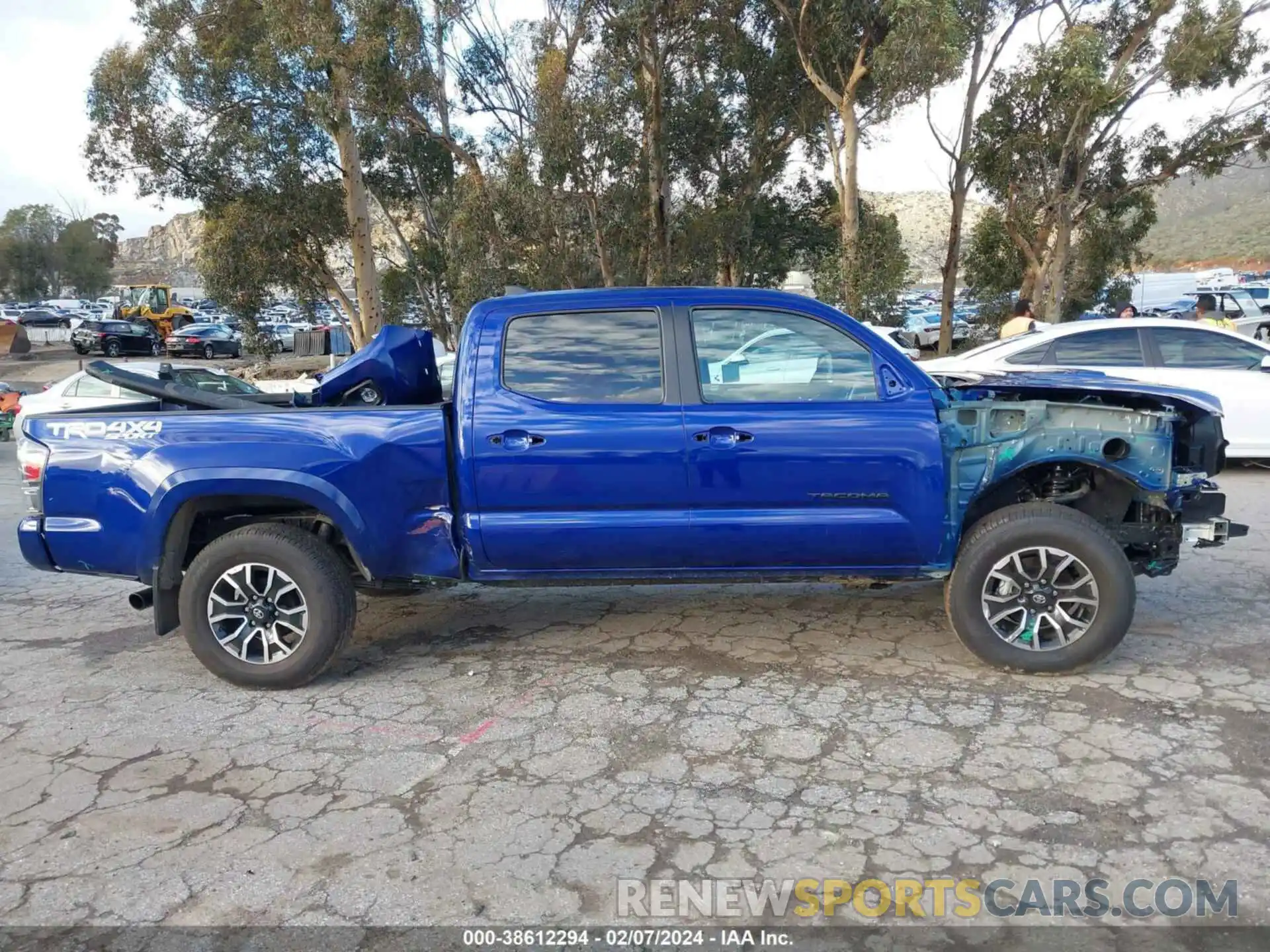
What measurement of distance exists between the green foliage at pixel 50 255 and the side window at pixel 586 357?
8631 centimetres

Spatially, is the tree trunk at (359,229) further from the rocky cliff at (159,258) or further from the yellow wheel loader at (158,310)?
the rocky cliff at (159,258)

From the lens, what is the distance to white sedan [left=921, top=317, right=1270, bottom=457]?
30.0ft

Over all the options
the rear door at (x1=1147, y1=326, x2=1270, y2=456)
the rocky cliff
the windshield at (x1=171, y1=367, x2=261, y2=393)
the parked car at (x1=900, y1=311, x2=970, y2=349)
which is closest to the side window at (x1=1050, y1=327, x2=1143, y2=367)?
the rear door at (x1=1147, y1=326, x2=1270, y2=456)

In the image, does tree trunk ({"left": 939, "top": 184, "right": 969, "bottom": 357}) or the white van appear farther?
the white van

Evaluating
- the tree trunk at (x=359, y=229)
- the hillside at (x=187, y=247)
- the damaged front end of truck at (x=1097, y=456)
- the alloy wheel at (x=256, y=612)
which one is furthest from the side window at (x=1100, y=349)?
the hillside at (x=187, y=247)

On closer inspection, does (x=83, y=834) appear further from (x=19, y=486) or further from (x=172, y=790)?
(x=19, y=486)

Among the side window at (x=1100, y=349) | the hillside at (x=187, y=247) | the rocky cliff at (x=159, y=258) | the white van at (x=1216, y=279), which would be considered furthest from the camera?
the rocky cliff at (x=159, y=258)

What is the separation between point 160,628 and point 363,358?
1667 millimetres

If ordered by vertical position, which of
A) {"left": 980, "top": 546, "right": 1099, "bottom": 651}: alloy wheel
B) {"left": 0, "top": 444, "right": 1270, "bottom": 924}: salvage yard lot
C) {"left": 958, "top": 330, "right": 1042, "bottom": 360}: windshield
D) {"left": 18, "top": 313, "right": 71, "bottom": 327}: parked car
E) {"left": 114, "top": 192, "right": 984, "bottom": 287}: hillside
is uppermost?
{"left": 114, "top": 192, "right": 984, "bottom": 287}: hillside

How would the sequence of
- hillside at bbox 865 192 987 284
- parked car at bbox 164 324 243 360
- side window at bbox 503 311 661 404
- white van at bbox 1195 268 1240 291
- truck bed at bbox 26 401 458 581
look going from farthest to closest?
hillside at bbox 865 192 987 284 < white van at bbox 1195 268 1240 291 < parked car at bbox 164 324 243 360 < side window at bbox 503 311 661 404 < truck bed at bbox 26 401 458 581

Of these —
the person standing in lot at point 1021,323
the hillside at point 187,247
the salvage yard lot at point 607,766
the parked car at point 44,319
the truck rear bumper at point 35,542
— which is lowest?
Result: the salvage yard lot at point 607,766

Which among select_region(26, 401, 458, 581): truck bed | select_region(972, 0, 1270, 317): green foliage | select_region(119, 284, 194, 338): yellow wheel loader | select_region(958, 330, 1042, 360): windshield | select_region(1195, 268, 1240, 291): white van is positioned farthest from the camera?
select_region(1195, 268, 1240, 291): white van

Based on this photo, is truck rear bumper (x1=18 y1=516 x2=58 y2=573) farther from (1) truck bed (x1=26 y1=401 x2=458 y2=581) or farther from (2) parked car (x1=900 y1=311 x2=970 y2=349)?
(2) parked car (x1=900 y1=311 x2=970 y2=349)

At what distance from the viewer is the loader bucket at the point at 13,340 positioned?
3309cm
